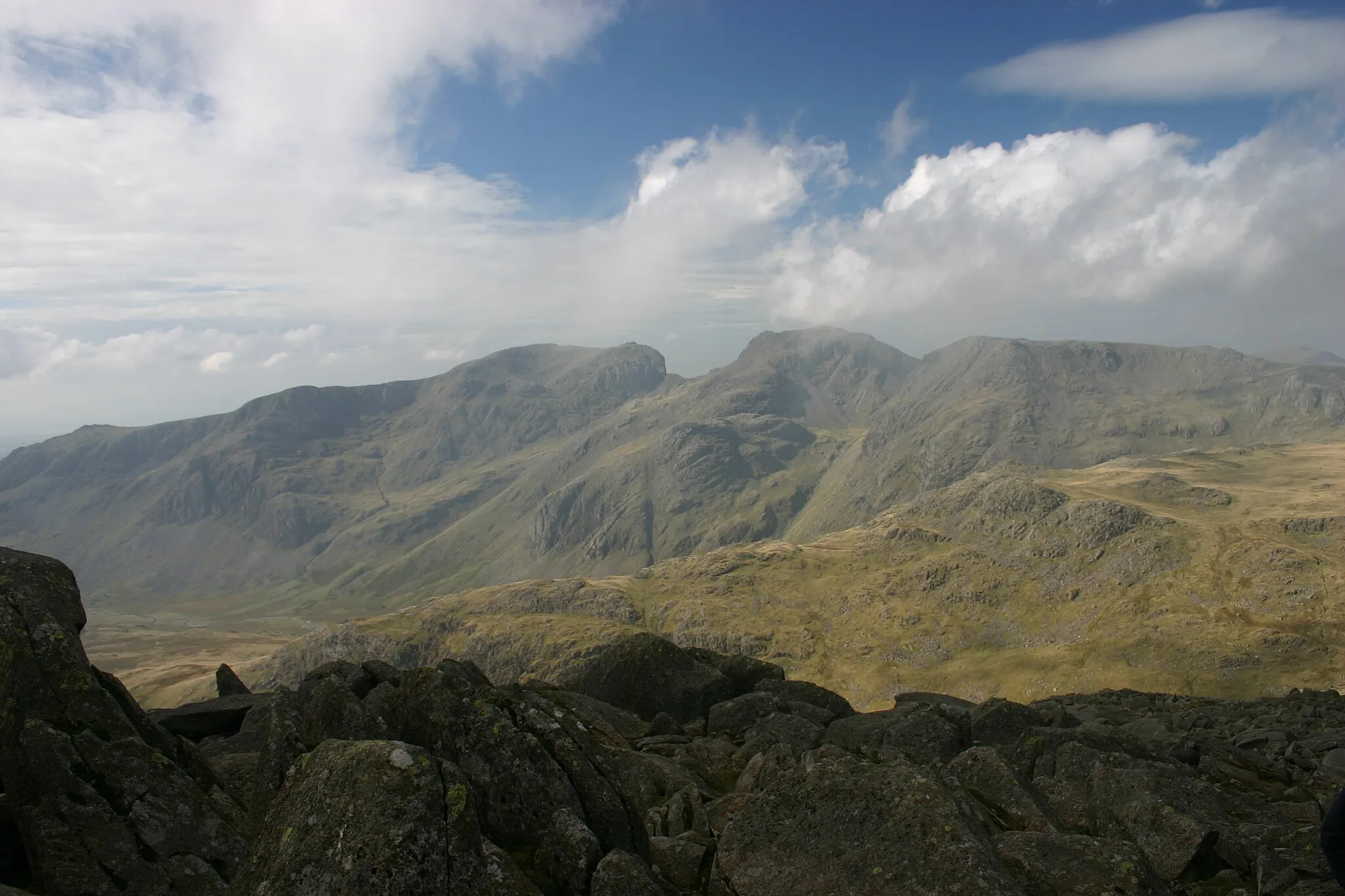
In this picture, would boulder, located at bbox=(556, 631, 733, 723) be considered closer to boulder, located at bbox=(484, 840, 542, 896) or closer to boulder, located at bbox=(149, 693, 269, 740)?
boulder, located at bbox=(149, 693, 269, 740)

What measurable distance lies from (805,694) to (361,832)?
115 feet

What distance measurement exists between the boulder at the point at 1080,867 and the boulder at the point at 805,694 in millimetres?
25717

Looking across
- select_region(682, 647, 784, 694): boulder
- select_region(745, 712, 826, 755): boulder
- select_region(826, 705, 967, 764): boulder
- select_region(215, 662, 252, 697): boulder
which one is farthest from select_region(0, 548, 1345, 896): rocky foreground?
select_region(215, 662, 252, 697): boulder

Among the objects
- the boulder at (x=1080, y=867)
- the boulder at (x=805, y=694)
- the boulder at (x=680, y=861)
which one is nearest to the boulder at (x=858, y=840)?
the boulder at (x=680, y=861)

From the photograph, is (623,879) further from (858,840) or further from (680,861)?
(858,840)

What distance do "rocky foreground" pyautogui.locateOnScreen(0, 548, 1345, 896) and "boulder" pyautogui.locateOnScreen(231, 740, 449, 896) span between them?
0.10ft

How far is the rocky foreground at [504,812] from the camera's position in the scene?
435 inches

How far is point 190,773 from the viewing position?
18016mm

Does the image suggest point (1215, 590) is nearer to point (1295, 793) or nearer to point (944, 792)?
point (1295, 793)

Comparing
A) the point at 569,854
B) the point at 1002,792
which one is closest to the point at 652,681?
the point at 1002,792

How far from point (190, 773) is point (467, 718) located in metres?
8.41

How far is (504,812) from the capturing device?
14422 mm

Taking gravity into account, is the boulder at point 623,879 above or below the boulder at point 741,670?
above

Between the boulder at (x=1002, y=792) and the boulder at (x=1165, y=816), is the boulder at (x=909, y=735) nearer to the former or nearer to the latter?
the boulder at (x=1002, y=792)
